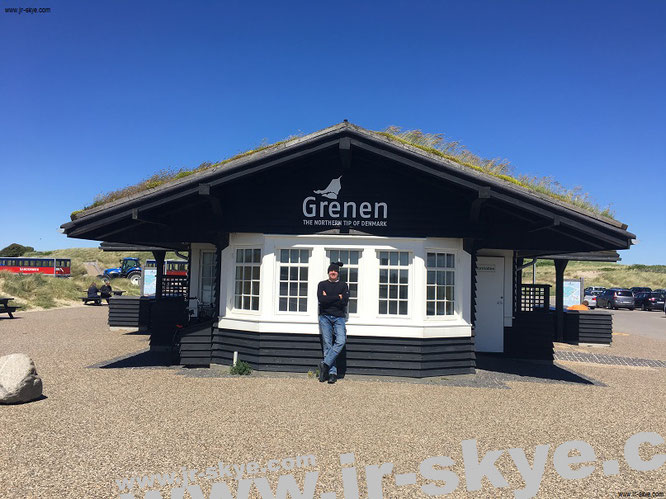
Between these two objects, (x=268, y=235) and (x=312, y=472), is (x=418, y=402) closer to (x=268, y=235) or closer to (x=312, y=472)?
(x=312, y=472)

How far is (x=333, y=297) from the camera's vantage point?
7922 millimetres

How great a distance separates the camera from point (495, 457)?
4.52 m

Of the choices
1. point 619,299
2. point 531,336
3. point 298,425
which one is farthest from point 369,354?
point 619,299

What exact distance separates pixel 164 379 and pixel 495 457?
216 inches

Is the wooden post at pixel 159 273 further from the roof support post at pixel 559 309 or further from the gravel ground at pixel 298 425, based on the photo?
the roof support post at pixel 559 309

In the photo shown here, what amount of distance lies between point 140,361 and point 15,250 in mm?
78643

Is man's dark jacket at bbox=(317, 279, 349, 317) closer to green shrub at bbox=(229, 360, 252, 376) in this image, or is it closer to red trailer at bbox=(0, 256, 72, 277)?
green shrub at bbox=(229, 360, 252, 376)

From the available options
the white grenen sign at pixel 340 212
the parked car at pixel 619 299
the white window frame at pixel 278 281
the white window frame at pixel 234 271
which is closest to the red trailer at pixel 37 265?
the white window frame at pixel 234 271

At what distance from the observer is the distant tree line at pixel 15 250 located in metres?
70.4

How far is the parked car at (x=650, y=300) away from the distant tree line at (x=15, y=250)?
80.2 metres

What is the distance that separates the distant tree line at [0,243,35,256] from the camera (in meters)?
70.4

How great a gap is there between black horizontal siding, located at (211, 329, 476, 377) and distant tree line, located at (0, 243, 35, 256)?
77.5 m

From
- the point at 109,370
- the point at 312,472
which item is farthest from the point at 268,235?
the point at 312,472

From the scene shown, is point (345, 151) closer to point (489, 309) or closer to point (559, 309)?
point (489, 309)
